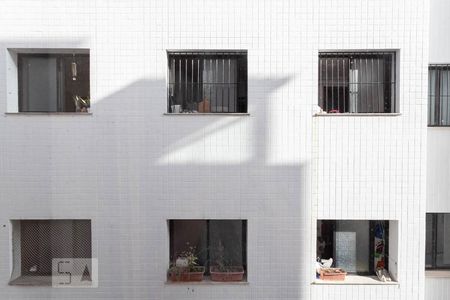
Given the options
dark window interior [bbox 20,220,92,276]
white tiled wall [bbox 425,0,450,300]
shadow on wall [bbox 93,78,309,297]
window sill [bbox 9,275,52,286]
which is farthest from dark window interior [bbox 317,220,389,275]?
window sill [bbox 9,275,52,286]

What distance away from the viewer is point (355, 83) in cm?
547

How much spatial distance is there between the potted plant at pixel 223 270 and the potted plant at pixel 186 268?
0.17 m

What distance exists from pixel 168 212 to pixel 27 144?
1983 millimetres

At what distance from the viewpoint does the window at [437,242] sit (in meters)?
5.77

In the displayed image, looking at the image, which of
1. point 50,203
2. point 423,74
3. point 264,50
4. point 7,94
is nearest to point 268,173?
point 264,50

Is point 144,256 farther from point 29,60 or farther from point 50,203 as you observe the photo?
point 29,60

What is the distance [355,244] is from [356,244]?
0.05ft

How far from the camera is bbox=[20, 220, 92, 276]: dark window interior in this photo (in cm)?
532

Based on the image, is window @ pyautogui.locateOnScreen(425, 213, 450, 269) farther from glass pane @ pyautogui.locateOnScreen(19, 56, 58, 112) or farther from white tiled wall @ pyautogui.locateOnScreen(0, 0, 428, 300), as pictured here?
glass pane @ pyautogui.locateOnScreen(19, 56, 58, 112)

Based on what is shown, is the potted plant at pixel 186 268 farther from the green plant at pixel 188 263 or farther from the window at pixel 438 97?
the window at pixel 438 97

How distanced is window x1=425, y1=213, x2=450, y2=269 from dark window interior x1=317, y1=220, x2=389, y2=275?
28.9 inches

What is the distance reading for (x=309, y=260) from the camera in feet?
17.1

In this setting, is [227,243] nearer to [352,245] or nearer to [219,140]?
[219,140]

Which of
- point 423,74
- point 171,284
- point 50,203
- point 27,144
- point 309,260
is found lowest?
point 171,284
